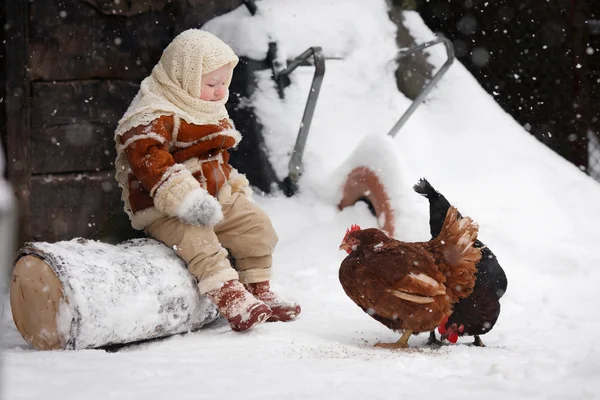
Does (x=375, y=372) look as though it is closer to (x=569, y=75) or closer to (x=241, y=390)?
(x=241, y=390)

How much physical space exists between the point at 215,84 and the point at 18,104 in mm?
1744

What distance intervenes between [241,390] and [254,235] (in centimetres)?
140

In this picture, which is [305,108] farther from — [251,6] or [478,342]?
[478,342]

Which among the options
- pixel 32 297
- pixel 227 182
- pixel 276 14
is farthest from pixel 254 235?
pixel 276 14

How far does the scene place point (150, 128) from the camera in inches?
127

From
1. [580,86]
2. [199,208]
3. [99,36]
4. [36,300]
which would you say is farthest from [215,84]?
[580,86]

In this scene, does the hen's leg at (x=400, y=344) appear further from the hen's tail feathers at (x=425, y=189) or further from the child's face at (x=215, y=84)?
the child's face at (x=215, y=84)

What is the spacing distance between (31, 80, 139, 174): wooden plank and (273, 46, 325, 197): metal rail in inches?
37.3

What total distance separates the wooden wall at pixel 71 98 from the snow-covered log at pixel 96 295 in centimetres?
166

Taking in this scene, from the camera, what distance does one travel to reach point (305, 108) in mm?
4594

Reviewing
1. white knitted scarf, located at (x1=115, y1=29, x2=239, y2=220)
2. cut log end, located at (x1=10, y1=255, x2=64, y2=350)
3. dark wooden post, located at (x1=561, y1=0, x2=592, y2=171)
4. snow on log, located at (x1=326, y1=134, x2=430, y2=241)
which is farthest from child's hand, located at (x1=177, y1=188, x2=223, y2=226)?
dark wooden post, located at (x1=561, y1=0, x2=592, y2=171)

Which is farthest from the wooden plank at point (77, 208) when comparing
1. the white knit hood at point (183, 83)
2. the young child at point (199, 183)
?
the white knit hood at point (183, 83)

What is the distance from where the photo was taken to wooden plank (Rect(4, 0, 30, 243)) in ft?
15.0

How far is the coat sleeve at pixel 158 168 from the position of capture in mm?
3191
